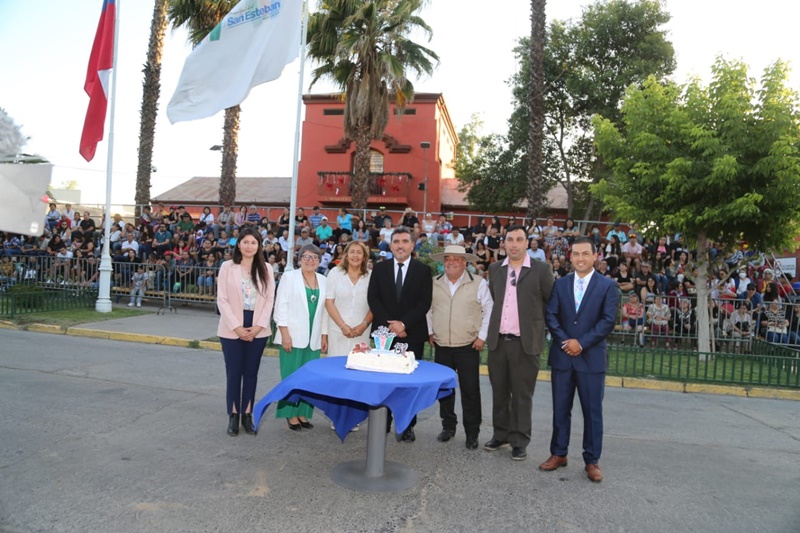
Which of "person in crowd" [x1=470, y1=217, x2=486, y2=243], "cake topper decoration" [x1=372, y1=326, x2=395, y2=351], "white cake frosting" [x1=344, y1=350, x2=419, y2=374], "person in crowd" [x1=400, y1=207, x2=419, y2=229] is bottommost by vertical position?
"white cake frosting" [x1=344, y1=350, x2=419, y2=374]

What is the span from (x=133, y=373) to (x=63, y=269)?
9.58m

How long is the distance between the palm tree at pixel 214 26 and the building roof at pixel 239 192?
9291 millimetres

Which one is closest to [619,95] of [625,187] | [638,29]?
[638,29]

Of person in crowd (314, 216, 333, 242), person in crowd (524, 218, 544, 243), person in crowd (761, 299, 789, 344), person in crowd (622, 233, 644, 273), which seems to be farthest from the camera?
person in crowd (314, 216, 333, 242)

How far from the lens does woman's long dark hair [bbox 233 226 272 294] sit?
5.43 m

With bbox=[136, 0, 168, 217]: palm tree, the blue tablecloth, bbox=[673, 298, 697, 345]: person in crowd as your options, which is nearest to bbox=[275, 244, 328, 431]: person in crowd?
the blue tablecloth

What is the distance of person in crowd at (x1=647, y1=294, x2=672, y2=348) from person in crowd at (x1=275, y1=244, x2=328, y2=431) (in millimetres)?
8428

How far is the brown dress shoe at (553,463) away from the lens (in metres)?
4.77

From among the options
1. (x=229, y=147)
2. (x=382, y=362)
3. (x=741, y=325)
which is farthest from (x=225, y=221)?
(x=382, y=362)

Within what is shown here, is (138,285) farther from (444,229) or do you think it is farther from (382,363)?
(382,363)

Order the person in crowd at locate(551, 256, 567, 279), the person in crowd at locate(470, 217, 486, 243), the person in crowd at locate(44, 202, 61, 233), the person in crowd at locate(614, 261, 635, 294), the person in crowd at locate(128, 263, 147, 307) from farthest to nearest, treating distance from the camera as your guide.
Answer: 1. the person in crowd at locate(44, 202, 61, 233)
2. the person in crowd at locate(470, 217, 486, 243)
3. the person in crowd at locate(128, 263, 147, 307)
4. the person in crowd at locate(551, 256, 567, 279)
5. the person in crowd at locate(614, 261, 635, 294)

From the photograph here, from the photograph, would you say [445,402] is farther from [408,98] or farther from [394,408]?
[408,98]

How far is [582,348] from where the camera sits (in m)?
4.67

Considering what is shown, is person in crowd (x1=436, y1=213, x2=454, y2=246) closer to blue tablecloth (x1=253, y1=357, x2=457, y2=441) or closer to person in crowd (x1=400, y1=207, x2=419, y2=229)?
person in crowd (x1=400, y1=207, x2=419, y2=229)
